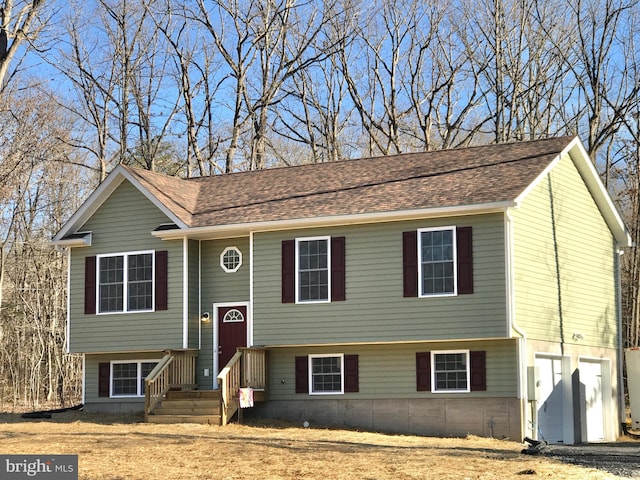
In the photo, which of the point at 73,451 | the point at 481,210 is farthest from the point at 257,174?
the point at 73,451

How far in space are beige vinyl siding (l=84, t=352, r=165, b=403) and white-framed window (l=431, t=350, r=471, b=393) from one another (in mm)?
7411

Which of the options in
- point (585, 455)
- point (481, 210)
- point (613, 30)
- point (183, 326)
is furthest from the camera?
point (613, 30)

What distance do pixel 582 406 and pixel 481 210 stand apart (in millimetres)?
6956

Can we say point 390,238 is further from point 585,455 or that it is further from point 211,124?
point 211,124

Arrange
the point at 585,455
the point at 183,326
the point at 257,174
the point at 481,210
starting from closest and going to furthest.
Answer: the point at 585,455 < the point at 481,210 < the point at 183,326 < the point at 257,174

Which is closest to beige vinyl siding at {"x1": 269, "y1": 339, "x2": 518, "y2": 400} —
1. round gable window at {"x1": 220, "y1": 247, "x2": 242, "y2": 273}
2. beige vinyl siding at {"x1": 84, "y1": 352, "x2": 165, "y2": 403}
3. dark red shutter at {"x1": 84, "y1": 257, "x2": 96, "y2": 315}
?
round gable window at {"x1": 220, "y1": 247, "x2": 242, "y2": 273}

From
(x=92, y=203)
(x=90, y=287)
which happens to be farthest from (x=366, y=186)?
(x=90, y=287)

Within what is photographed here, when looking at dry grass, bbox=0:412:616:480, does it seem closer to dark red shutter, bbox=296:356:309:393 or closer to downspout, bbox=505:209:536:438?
downspout, bbox=505:209:536:438

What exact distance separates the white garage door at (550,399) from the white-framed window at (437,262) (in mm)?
3134

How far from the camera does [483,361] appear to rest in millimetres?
22375

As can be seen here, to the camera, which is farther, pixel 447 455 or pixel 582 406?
pixel 582 406

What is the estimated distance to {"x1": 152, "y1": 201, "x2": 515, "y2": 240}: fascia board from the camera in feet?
71.9

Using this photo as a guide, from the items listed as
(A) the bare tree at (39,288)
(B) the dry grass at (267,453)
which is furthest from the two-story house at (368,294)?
(A) the bare tree at (39,288)

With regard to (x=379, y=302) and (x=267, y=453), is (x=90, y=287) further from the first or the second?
(x=267, y=453)
